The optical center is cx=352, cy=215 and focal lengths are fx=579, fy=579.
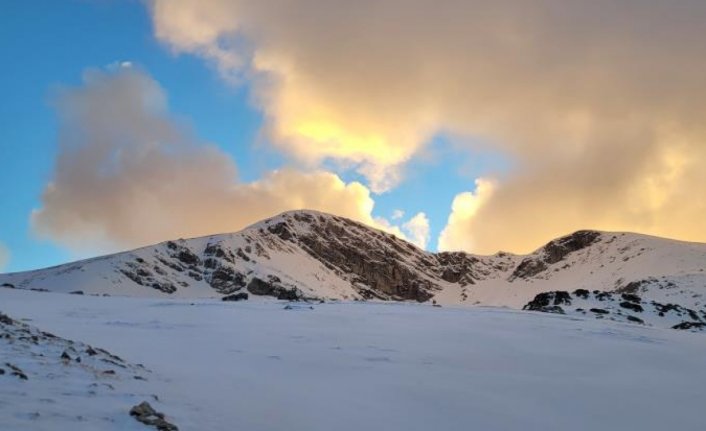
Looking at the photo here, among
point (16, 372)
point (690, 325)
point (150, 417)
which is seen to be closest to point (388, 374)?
point (150, 417)

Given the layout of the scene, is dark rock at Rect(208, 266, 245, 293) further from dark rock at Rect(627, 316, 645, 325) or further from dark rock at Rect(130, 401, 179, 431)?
dark rock at Rect(130, 401, 179, 431)

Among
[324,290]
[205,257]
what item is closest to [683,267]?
[324,290]

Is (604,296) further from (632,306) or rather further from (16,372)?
(16,372)

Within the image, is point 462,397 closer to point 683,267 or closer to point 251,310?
point 251,310

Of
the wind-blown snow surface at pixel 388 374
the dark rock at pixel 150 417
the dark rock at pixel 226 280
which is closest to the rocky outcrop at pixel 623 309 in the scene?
the wind-blown snow surface at pixel 388 374

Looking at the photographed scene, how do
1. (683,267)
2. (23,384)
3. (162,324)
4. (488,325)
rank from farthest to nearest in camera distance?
1. (683,267)
2. (488,325)
3. (162,324)
4. (23,384)

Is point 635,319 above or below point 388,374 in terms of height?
above

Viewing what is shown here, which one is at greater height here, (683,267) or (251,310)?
(683,267)

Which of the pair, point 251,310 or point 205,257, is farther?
point 205,257

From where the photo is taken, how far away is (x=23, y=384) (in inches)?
287

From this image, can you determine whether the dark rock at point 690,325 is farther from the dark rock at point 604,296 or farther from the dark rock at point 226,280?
the dark rock at point 226,280

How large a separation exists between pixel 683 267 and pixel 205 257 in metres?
138

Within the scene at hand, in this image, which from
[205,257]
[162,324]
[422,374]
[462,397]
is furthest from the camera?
[205,257]

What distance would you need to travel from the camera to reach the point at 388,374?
1188 centimetres
